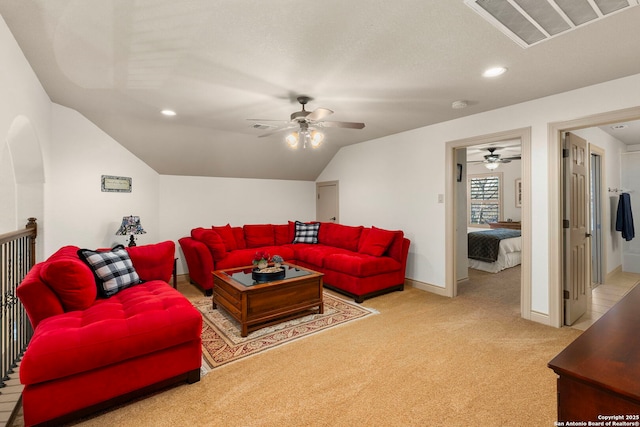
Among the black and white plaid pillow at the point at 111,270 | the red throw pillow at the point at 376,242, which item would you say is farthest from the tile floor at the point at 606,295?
the black and white plaid pillow at the point at 111,270

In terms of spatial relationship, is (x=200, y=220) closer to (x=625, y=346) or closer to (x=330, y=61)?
(x=330, y=61)

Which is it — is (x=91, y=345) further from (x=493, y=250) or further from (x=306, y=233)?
(x=493, y=250)

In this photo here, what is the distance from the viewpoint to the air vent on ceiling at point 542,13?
169 cm

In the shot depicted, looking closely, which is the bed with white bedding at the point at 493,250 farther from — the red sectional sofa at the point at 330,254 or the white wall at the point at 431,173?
the red sectional sofa at the point at 330,254

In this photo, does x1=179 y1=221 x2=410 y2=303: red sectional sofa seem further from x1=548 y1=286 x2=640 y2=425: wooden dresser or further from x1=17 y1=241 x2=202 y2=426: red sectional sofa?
x1=548 y1=286 x2=640 y2=425: wooden dresser

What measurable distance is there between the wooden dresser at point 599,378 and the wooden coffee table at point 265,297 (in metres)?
2.56

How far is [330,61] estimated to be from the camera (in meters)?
2.41

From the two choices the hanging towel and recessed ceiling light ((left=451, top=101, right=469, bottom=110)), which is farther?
the hanging towel

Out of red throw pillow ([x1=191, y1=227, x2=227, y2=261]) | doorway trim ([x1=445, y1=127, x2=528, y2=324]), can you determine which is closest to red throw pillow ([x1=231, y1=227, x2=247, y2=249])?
red throw pillow ([x1=191, y1=227, x2=227, y2=261])

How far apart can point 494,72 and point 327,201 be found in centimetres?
424

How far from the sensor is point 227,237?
16.8 ft

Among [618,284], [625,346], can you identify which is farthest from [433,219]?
[625,346]

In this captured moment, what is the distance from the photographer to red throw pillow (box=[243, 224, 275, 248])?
18.0ft

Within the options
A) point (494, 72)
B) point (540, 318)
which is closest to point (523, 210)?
point (540, 318)
